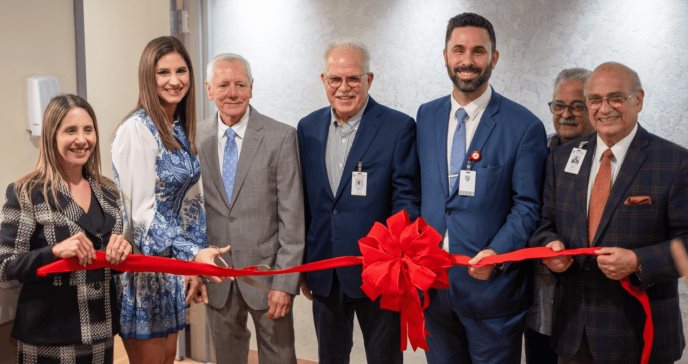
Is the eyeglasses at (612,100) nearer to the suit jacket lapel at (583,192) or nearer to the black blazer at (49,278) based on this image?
the suit jacket lapel at (583,192)

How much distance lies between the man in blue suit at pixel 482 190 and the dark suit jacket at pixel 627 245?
0.16 meters

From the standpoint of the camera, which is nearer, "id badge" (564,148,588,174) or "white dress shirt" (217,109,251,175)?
"id badge" (564,148,588,174)

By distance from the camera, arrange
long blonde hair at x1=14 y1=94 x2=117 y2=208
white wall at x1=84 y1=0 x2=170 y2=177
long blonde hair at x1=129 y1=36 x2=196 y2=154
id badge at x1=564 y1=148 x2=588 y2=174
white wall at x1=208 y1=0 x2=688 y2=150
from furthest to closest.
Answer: white wall at x1=84 y1=0 x2=170 y2=177
white wall at x1=208 y1=0 x2=688 y2=150
long blonde hair at x1=129 y1=36 x2=196 y2=154
id badge at x1=564 y1=148 x2=588 y2=174
long blonde hair at x1=14 y1=94 x2=117 y2=208

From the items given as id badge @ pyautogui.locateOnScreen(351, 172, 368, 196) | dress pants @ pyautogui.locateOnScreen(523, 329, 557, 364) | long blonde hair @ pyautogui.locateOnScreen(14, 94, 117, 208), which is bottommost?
dress pants @ pyautogui.locateOnScreen(523, 329, 557, 364)

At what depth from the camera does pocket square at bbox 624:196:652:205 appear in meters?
2.68

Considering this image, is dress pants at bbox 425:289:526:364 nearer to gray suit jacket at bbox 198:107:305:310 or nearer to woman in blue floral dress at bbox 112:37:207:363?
gray suit jacket at bbox 198:107:305:310

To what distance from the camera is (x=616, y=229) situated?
2727mm

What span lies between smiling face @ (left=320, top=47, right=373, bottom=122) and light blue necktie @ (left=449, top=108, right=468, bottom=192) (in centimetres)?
48

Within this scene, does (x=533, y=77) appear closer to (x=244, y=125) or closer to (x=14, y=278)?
(x=244, y=125)

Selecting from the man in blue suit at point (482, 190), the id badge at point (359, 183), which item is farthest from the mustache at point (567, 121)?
the id badge at point (359, 183)

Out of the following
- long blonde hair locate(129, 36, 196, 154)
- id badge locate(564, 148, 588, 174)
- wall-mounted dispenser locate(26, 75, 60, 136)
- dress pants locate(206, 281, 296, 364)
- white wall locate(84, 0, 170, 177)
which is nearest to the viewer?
id badge locate(564, 148, 588, 174)

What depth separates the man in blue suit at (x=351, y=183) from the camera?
10.6 feet

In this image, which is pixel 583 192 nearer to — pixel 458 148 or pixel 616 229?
pixel 616 229

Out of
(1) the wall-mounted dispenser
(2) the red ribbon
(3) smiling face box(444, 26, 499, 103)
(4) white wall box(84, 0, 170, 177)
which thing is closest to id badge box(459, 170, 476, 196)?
(2) the red ribbon
